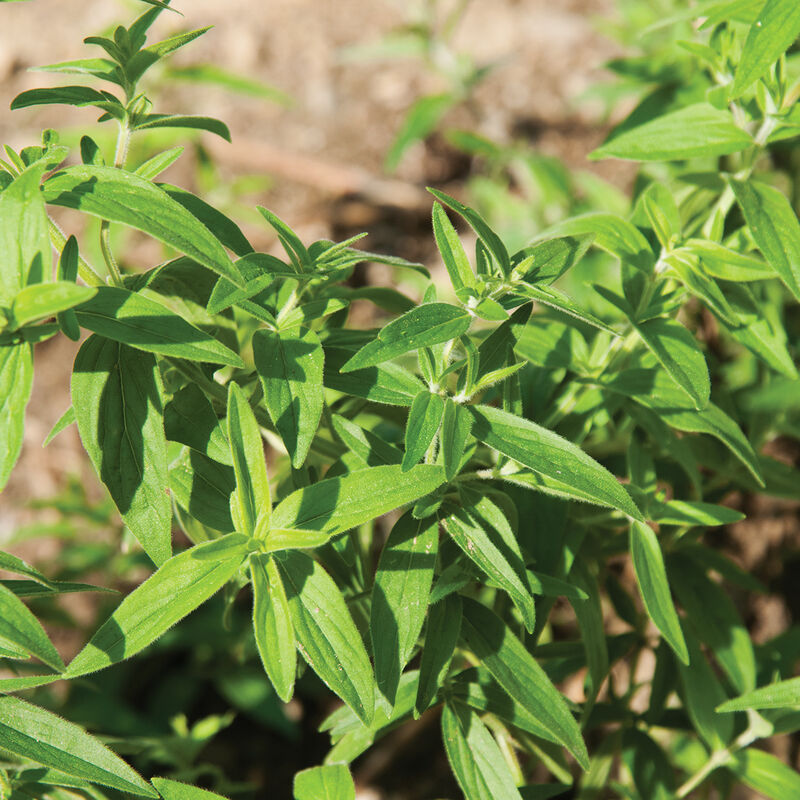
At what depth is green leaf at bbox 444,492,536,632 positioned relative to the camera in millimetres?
858

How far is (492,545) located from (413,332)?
0.24 metres

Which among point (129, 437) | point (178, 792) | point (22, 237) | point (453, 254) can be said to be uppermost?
point (22, 237)

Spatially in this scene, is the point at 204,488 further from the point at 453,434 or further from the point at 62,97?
the point at 62,97

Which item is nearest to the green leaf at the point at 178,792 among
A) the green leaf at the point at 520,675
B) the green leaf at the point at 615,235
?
the green leaf at the point at 520,675

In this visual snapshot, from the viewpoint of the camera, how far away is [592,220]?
1.06 m

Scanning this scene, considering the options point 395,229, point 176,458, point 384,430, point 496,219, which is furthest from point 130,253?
point 176,458

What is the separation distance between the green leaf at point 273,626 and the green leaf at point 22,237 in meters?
0.34

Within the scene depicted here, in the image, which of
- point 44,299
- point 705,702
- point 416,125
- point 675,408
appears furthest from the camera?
point 416,125

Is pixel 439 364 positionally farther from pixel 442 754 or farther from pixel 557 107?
pixel 557 107

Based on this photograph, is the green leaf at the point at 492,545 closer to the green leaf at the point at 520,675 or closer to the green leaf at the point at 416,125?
the green leaf at the point at 520,675

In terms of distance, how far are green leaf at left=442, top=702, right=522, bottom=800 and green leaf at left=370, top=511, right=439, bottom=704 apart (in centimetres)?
19

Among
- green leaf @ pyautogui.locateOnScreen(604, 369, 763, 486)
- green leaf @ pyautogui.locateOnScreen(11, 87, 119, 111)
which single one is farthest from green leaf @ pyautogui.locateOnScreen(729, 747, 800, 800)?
green leaf @ pyautogui.locateOnScreen(11, 87, 119, 111)

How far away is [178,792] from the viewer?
0.89 m

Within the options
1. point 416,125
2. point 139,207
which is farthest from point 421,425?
point 416,125
